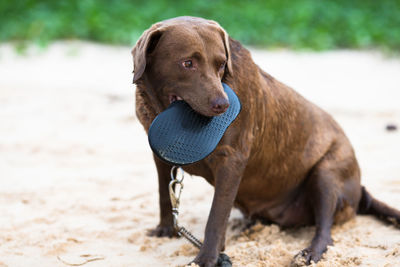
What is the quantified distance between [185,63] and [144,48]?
0.78 feet

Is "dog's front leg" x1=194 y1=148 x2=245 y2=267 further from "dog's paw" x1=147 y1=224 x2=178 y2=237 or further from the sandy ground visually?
"dog's paw" x1=147 y1=224 x2=178 y2=237

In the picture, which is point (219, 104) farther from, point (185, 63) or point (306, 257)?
point (306, 257)

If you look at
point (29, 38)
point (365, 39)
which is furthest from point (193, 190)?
point (365, 39)

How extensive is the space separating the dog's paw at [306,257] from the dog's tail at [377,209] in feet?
2.61

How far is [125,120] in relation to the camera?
23.8ft

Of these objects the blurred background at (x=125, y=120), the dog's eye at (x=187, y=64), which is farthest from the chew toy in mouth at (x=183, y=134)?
the blurred background at (x=125, y=120)

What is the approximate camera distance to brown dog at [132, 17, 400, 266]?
10.5 ft

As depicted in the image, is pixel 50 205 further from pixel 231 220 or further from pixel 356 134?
pixel 356 134

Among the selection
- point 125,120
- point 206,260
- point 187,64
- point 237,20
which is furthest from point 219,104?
A: point 237,20

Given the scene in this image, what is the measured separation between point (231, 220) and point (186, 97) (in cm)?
160

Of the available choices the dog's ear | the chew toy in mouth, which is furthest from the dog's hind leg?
the dog's ear

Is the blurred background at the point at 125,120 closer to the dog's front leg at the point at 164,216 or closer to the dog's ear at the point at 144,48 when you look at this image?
the dog's front leg at the point at 164,216

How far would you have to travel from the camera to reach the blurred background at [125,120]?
3883 millimetres

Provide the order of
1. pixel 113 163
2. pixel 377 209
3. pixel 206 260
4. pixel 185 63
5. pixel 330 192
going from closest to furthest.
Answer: pixel 185 63
pixel 206 260
pixel 330 192
pixel 377 209
pixel 113 163
